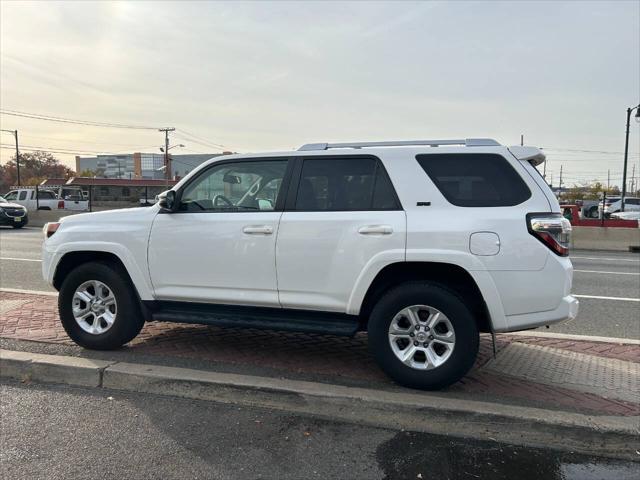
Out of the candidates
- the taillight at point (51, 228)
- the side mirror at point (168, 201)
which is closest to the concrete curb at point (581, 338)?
the side mirror at point (168, 201)

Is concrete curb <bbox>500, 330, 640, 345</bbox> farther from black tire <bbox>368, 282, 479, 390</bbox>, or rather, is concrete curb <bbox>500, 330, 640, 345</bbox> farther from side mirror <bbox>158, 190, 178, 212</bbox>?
side mirror <bbox>158, 190, 178, 212</bbox>

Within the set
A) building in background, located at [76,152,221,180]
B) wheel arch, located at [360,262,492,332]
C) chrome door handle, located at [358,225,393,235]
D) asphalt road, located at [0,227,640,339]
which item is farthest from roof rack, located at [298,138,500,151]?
building in background, located at [76,152,221,180]

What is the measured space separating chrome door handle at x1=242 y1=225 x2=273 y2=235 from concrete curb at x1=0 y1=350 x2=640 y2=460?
45.3 inches

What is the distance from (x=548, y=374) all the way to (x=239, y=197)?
3031mm

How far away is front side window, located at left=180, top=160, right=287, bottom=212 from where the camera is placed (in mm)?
4453

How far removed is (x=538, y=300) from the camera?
3738mm

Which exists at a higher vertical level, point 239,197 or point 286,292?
point 239,197

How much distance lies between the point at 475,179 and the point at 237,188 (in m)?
2.01

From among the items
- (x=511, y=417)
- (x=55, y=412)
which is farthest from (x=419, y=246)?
(x=55, y=412)

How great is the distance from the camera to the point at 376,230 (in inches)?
156

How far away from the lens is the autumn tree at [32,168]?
9693cm

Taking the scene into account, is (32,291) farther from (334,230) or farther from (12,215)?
(12,215)

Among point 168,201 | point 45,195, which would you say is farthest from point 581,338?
point 45,195

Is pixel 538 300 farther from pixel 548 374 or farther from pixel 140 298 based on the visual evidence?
pixel 140 298
